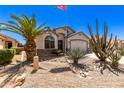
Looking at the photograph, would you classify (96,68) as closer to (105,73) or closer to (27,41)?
(105,73)

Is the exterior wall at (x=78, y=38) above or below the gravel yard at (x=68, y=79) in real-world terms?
above

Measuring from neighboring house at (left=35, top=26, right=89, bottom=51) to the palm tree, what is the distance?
5783mm

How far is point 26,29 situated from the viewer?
13.3 m

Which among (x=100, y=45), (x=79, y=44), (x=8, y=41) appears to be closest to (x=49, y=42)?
(x=79, y=44)

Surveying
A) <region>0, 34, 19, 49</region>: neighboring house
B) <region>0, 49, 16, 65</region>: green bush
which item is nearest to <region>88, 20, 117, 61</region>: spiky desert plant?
<region>0, 49, 16, 65</region>: green bush

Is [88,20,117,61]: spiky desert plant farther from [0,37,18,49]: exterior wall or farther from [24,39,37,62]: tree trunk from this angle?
[0,37,18,49]: exterior wall

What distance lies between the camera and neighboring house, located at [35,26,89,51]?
65.6 feet

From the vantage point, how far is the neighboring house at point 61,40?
19984 mm

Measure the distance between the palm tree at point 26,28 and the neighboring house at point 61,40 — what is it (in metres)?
5.78

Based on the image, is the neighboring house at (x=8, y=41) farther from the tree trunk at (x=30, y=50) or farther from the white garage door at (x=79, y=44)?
the tree trunk at (x=30, y=50)

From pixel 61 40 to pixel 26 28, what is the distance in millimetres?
8857

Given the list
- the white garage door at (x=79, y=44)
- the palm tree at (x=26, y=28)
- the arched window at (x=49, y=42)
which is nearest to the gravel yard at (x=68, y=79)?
the palm tree at (x=26, y=28)

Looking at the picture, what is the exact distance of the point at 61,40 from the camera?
21688mm
